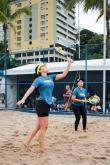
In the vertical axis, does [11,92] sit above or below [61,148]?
above

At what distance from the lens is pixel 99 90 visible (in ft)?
65.2

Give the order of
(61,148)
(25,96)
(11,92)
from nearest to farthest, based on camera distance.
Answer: (25,96) → (61,148) → (11,92)

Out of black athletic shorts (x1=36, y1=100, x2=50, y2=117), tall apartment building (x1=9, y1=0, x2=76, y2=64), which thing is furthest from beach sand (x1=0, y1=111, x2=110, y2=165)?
tall apartment building (x1=9, y1=0, x2=76, y2=64)

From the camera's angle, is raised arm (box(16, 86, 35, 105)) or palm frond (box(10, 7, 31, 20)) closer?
raised arm (box(16, 86, 35, 105))

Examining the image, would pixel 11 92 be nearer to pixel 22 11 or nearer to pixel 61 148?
pixel 61 148

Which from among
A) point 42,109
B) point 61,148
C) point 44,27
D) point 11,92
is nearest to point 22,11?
point 11,92

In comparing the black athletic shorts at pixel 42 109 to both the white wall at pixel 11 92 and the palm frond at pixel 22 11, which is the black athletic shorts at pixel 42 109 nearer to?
the white wall at pixel 11 92

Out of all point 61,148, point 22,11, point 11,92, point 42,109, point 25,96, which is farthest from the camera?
point 22,11

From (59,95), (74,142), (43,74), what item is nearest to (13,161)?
(43,74)

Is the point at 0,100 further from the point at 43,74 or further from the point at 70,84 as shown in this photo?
the point at 43,74

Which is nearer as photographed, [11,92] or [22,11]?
[11,92]

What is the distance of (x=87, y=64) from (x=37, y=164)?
42.1ft

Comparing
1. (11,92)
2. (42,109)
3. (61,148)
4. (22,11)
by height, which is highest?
(22,11)

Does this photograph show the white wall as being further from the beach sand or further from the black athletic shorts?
the black athletic shorts
